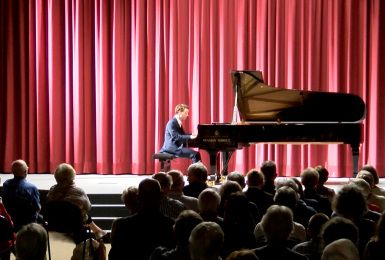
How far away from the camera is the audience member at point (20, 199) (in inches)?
226

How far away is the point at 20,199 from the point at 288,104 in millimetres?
4525

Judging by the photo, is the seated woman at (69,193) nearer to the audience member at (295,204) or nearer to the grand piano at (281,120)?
the audience member at (295,204)

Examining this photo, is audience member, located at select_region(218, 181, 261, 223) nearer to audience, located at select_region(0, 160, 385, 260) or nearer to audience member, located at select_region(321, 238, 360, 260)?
audience, located at select_region(0, 160, 385, 260)

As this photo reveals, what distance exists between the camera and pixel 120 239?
3.85 metres

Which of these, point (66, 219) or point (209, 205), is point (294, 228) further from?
point (66, 219)

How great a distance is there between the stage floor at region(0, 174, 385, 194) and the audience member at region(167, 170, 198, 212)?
302 centimetres

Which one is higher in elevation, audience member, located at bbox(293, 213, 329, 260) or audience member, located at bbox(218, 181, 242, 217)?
audience member, located at bbox(218, 181, 242, 217)

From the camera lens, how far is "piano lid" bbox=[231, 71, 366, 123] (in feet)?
29.2

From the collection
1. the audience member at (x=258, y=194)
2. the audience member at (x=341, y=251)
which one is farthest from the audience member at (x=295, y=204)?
the audience member at (x=341, y=251)

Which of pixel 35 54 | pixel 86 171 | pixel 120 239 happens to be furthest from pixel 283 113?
pixel 120 239

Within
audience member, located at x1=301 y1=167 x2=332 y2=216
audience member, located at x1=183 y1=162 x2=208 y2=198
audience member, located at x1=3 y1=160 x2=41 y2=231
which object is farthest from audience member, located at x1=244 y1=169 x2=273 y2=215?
audience member, located at x1=3 y1=160 x2=41 y2=231

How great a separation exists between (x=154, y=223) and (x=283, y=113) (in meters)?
5.49

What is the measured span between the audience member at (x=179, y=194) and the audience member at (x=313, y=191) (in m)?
0.92

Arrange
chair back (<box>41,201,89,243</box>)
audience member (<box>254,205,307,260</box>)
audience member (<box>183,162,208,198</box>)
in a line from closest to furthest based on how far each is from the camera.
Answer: audience member (<box>254,205,307,260</box>) → chair back (<box>41,201,89,243</box>) → audience member (<box>183,162,208,198</box>)
